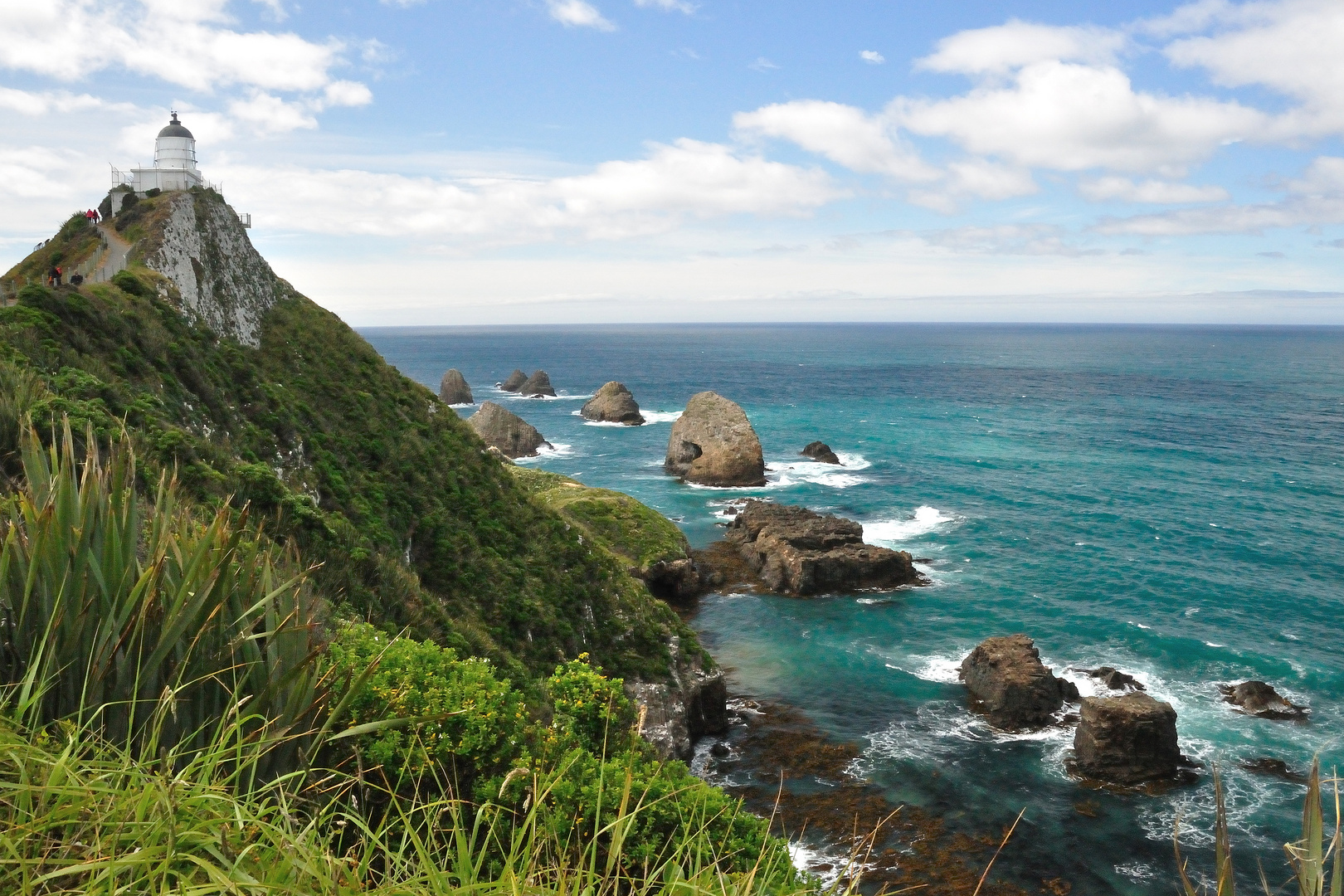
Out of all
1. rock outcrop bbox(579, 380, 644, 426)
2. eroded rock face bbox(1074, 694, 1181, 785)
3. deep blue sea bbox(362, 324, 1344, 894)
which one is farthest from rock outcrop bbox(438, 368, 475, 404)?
eroded rock face bbox(1074, 694, 1181, 785)

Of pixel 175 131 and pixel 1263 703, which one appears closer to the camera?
pixel 1263 703

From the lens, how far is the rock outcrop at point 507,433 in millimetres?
84000

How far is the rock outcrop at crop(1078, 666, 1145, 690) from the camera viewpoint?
34812mm

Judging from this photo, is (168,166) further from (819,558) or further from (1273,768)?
Answer: (1273,768)

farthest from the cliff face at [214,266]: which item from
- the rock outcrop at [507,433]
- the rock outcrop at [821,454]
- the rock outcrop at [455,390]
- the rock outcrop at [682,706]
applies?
the rock outcrop at [455,390]

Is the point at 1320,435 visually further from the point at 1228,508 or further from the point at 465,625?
the point at 465,625

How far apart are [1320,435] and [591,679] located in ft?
337

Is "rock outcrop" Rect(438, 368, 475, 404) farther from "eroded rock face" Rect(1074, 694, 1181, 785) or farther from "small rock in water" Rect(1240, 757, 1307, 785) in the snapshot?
"small rock in water" Rect(1240, 757, 1307, 785)

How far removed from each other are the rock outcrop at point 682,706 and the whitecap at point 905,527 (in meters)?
24.7

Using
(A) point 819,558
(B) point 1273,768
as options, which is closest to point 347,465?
(A) point 819,558

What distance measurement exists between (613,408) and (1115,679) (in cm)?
7587

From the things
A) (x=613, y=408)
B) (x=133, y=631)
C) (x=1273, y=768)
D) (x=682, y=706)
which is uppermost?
(x=133, y=631)

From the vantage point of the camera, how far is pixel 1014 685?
32938 mm

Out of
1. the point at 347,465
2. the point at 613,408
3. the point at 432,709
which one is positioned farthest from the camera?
the point at 613,408
